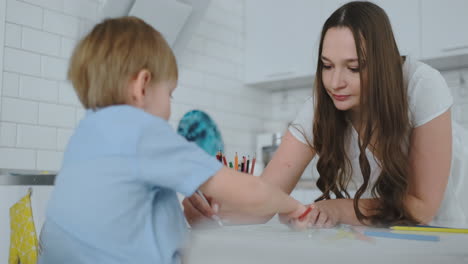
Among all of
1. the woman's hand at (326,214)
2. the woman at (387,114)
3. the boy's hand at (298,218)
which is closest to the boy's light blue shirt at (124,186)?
the boy's hand at (298,218)

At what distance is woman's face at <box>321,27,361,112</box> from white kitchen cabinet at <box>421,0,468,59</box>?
1.76 metres

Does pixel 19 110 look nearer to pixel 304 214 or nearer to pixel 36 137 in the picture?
pixel 36 137

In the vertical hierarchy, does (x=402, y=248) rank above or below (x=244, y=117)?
below

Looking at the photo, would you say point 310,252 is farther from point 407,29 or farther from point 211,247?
point 407,29

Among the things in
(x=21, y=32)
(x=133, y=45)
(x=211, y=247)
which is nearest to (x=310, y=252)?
(x=211, y=247)

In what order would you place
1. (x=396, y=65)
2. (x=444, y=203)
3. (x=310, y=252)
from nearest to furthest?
(x=310, y=252)
(x=396, y=65)
(x=444, y=203)

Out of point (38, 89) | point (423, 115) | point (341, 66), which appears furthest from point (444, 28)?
point (38, 89)

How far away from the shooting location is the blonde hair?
812mm

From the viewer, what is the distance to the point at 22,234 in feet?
4.59

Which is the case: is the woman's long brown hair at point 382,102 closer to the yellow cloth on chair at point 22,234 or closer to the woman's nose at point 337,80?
the woman's nose at point 337,80

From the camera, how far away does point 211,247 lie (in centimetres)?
67

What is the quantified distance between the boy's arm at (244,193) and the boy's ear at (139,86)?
0.19 m

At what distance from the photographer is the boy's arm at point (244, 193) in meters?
0.78

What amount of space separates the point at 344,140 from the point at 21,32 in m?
1.58
